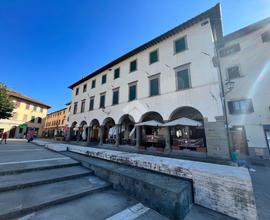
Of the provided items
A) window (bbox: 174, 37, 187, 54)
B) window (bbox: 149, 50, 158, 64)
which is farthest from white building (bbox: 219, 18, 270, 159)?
window (bbox: 149, 50, 158, 64)

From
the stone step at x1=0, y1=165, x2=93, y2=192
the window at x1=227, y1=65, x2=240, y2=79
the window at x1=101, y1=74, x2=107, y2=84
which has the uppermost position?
the window at x1=101, y1=74, x2=107, y2=84

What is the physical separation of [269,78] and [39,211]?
1648cm

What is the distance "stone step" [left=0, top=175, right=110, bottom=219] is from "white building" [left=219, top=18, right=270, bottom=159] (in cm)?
1186

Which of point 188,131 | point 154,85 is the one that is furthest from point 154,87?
point 188,131

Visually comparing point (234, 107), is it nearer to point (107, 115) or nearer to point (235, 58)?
point (235, 58)

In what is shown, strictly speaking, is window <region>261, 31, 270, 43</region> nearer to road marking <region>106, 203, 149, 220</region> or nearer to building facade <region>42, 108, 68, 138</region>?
road marking <region>106, 203, 149, 220</region>

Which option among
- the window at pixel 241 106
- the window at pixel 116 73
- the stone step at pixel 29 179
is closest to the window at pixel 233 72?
the window at pixel 241 106

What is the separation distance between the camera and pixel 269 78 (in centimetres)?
1102

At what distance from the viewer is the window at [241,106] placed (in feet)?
38.1

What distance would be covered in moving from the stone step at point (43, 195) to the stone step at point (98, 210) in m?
0.11

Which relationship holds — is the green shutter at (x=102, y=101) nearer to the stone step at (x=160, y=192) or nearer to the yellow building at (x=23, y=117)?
the stone step at (x=160, y=192)

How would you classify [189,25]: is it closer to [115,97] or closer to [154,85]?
[154,85]

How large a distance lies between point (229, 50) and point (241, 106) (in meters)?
6.17

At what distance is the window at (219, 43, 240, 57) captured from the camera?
1326 centimetres
